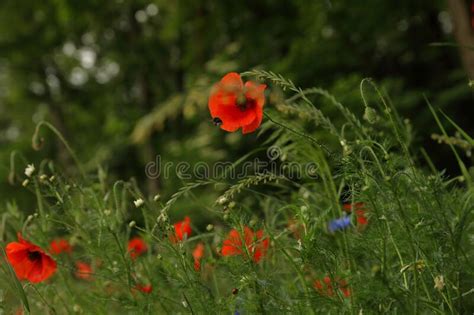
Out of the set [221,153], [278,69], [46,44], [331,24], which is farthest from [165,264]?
[46,44]

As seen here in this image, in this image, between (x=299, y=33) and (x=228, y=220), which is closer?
(x=228, y=220)

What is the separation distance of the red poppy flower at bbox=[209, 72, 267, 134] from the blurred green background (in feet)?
7.08

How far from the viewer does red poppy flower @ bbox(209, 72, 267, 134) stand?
129cm

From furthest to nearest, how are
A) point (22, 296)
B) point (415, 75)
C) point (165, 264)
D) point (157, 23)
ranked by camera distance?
point (157, 23) < point (415, 75) < point (165, 264) < point (22, 296)

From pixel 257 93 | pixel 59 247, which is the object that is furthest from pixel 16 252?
pixel 257 93

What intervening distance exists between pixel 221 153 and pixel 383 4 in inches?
75.9

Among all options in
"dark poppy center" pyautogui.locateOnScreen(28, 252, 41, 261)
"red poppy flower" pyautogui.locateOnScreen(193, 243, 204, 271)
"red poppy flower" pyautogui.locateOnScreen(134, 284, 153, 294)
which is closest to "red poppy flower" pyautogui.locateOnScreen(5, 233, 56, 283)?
"dark poppy center" pyautogui.locateOnScreen(28, 252, 41, 261)

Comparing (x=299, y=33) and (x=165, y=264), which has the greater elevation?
(x=165, y=264)

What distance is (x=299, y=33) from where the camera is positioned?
5863 mm

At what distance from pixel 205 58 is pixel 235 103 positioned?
17.5 ft

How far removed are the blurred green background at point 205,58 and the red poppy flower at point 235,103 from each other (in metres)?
2.16

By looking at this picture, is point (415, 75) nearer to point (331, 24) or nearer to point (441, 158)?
point (331, 24)

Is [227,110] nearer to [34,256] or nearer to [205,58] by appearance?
[34,256]

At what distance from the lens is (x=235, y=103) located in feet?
4.38
